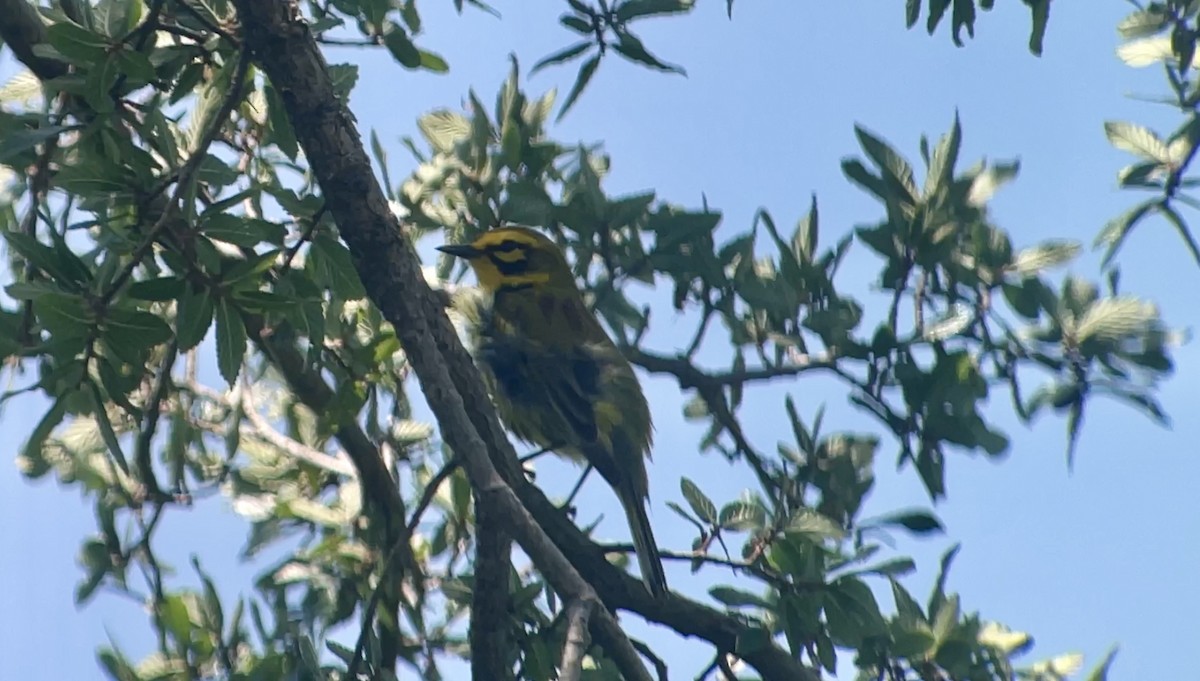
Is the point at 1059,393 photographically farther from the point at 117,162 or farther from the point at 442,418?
the point at 117,162

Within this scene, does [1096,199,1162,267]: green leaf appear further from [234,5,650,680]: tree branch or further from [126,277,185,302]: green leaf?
[126,277,185,302]: green leaf

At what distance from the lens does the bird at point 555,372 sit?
4613 mm

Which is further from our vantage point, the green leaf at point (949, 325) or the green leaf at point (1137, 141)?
the green leaf at point (1137, 141)

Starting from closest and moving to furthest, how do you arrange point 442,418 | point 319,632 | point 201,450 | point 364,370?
point 442,418 < point 364,370 < point 319,632 < point 201,450

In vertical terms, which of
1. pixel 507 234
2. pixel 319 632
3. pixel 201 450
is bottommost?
pixel 319 632

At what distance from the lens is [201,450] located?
410cm

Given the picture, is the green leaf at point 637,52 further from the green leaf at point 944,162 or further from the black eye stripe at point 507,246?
the black eye stripe at point 507,246

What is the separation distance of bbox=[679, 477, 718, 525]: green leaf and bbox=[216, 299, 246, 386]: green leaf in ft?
4.02

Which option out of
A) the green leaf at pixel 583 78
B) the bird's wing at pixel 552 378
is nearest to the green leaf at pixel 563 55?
the green leaf at pixel 583 78

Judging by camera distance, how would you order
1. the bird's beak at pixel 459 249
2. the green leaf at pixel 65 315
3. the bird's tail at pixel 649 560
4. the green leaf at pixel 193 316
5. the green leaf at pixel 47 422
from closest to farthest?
1. the green leaf at pixel 65 315
2. the green leaf at pixel 193 316
3. the green leaf at pixel 47 422
4. the bird's tail at pixel 649 560
5. the bird's beak at pixel 459 249

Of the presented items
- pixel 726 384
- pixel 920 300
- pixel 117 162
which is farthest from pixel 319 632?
pixel 920 300

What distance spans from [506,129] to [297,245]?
107 cm

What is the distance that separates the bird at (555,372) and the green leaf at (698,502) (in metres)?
0.88

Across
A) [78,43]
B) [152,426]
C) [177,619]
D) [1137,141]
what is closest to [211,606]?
[177,619]
